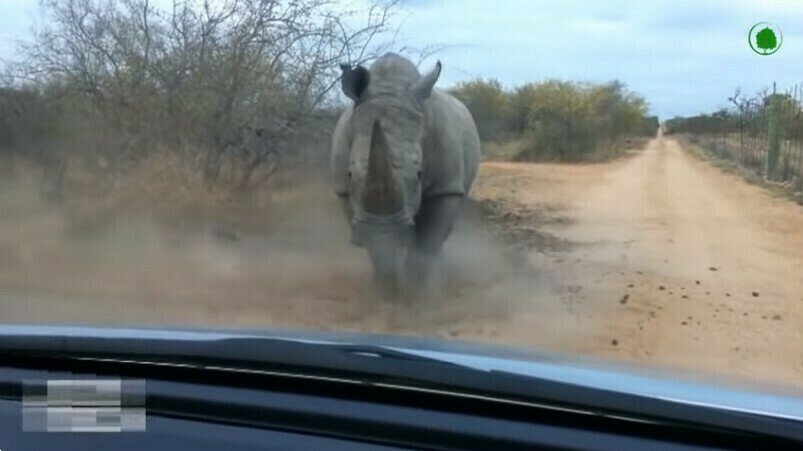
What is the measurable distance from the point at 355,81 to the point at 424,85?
2.55ft

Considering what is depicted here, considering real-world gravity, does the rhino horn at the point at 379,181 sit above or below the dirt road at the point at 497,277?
above

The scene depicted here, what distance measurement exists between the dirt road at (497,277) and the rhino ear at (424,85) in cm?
188

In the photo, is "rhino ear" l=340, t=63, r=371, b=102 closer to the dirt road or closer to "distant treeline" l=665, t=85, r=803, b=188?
the dirt road

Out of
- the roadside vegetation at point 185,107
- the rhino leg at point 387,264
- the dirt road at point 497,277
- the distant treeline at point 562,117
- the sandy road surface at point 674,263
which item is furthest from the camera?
the distant treeline at point 562,117

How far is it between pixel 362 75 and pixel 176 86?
25.0 ft

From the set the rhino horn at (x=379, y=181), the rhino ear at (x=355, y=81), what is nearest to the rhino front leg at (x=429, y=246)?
the rhino horn at (x=379, y=181)

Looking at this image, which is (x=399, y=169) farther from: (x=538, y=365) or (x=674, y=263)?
(x=538, y=365)

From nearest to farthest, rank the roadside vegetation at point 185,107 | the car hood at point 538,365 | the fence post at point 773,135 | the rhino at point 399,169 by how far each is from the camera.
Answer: the car hood at point 538,365, the rhino at point 399,169, the roadside vegetation at point 185,107, the fence post at point 773,135

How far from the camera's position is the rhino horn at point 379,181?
11047 millimetres

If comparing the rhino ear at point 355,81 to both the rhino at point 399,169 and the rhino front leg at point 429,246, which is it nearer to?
the rhino at point 399,169

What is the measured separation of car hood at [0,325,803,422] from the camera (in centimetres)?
212

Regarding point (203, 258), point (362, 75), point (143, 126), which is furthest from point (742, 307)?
point (143, 126)

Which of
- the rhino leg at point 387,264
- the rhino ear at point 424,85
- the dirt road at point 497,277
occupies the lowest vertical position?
the dirt road at point 497,277

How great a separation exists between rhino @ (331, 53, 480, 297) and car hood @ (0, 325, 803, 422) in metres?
8.23
